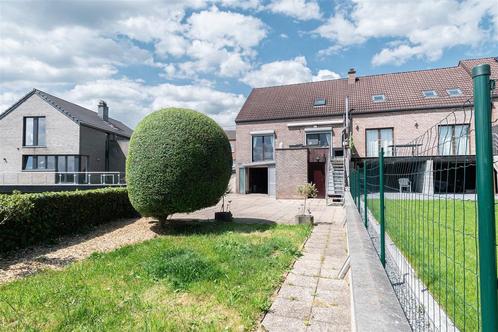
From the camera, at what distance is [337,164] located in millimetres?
17984

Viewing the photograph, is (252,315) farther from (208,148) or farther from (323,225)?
(323,225)

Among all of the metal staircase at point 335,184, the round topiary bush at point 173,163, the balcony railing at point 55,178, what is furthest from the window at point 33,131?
the metal staircase at point 335,184

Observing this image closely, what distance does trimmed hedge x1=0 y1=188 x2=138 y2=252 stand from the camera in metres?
6.15

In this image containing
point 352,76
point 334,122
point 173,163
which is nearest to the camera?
point 173,163

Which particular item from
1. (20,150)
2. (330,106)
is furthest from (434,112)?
(20,150)

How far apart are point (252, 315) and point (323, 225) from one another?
6.03 meters

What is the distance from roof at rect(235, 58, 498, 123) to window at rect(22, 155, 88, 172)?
1243cm

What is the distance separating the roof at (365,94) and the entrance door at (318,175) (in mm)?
4110

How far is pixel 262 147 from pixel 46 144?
54.1ft

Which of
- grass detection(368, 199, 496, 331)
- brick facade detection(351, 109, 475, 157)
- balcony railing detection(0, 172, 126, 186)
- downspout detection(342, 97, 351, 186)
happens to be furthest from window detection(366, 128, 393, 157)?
balcony railing detection(0, 172, 126, 186)

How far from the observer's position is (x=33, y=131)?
940 inches

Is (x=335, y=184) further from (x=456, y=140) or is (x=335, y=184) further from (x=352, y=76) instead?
(x=456, y=140)

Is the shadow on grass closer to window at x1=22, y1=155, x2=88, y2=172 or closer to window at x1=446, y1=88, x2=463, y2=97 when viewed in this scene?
window at x1=22, y1=155, x2=88, y2=172

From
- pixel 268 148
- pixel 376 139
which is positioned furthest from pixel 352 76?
pixel 268 148
